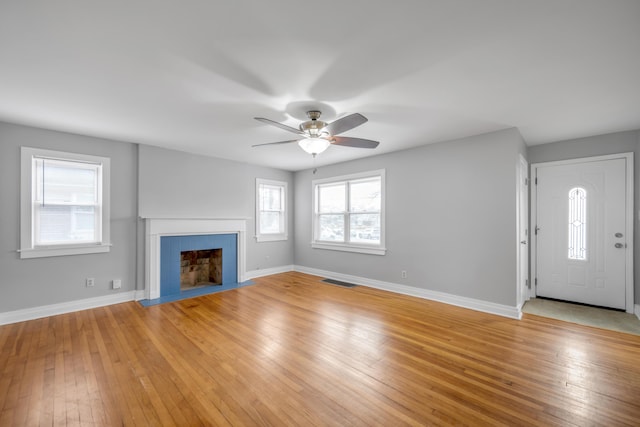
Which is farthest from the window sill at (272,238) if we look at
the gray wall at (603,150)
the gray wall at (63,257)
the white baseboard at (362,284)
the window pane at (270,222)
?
the gray wall at (603,150)

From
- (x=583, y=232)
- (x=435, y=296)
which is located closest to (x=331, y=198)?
(x=435, y=296)

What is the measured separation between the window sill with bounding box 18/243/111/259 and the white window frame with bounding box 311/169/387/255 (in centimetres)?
380

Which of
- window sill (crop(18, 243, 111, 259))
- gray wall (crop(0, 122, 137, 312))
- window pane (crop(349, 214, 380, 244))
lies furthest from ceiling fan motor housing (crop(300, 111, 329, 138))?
window sill (crop(18, 243, 111, 259))

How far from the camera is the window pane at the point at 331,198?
5.91 meters

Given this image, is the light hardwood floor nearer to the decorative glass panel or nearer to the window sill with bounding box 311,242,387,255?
the decorative glass panel

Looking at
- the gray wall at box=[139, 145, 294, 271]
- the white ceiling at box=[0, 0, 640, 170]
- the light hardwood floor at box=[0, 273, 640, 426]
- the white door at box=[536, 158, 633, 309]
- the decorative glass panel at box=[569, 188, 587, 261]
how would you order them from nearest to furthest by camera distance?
the white ceiling at box=[0, 0, 640, 170] → the light hardwood floor at box=[0, 273, 640, 426] → the white door at box=[536, 158, 633, 309] → the decorative glass panel at box=[569, 188, 587, 261] → the gray wall at box=[139, 145, 294, 271]

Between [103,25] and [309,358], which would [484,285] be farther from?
[103,25]

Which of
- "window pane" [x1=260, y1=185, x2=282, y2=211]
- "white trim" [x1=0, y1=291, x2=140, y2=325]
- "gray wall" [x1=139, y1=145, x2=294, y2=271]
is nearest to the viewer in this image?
"white trim" [x1=0, y1=291, x2=140, y2=325]

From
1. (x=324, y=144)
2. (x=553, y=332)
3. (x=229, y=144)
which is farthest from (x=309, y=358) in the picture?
(x=229, y=144)

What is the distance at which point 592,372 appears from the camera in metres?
2.33

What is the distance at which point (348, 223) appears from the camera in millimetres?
5734

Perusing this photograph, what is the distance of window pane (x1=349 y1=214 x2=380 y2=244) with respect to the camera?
529 centimetres

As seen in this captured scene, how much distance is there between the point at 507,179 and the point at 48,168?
623 centimetres

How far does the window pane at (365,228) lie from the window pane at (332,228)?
28 cm
